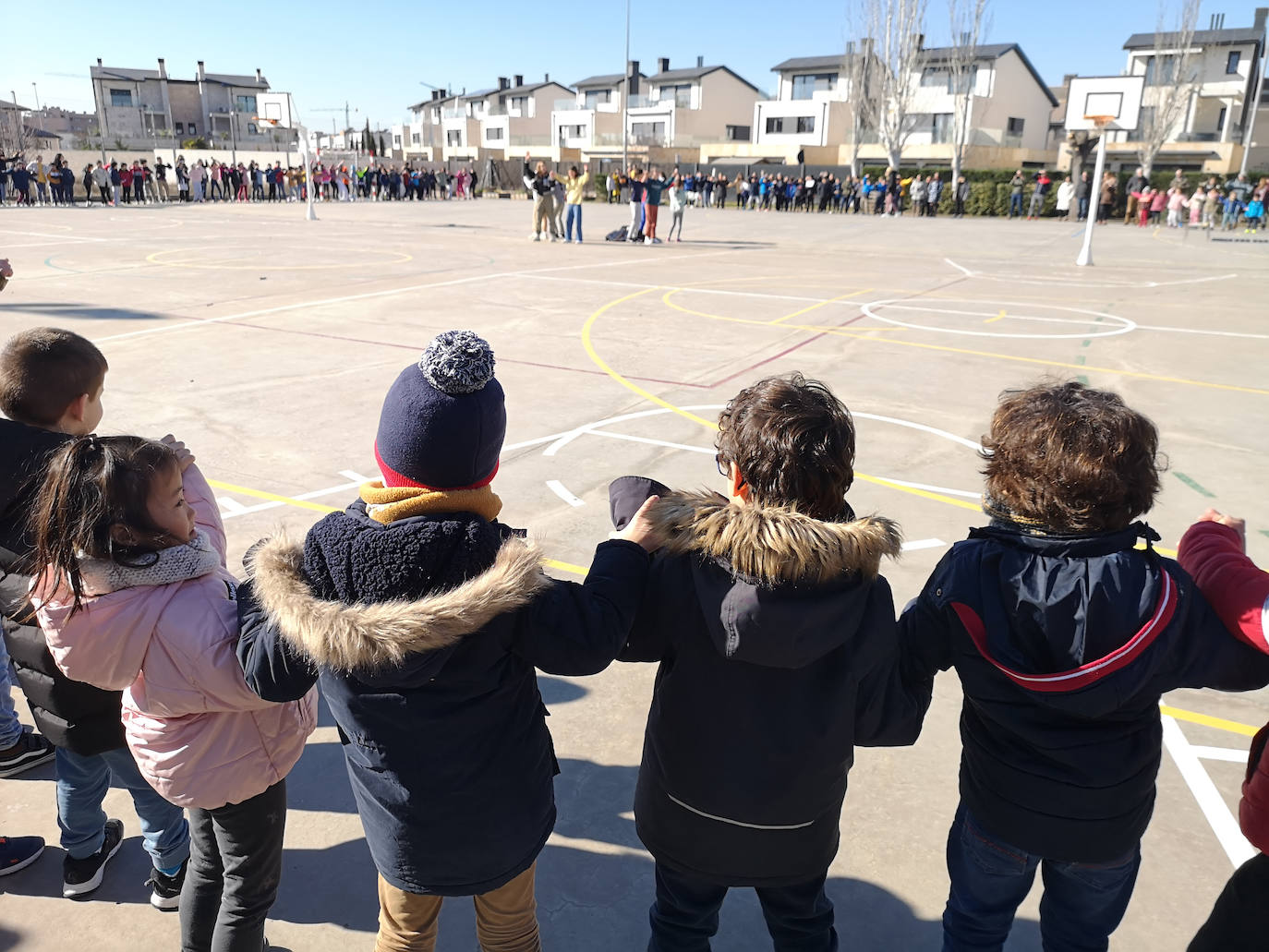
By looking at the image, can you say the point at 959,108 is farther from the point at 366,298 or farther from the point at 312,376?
the point at 312,376

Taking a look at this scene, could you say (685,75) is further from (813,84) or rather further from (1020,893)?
(1020,893)

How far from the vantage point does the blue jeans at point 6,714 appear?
3.03 meters

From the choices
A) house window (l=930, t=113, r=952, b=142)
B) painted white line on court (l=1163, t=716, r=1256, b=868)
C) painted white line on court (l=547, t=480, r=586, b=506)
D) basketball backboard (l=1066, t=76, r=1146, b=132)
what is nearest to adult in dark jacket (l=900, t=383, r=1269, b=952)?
painted white line on court (l=1163, t=716, r=1256, b=868)

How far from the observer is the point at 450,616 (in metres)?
1.62

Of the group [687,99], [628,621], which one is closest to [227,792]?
[628,621]

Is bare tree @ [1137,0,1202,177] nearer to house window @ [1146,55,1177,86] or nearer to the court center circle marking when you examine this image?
house window @ [1146,55,1177,86]

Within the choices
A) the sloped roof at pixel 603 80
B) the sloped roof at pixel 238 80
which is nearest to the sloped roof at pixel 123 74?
the sloped roof at pixel 238 80

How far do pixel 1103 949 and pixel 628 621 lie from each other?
1.48 m

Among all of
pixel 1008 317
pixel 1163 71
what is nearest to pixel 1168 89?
pixel 1163 71

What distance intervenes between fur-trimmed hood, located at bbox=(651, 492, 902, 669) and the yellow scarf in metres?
0.45

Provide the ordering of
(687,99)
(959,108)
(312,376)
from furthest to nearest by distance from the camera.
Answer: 1. (687,99)
2. (959,108)
3. (312,376)

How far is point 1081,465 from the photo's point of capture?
5.99 feet

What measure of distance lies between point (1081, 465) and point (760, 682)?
81 centimetres

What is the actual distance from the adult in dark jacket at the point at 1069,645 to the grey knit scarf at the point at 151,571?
1624mm
